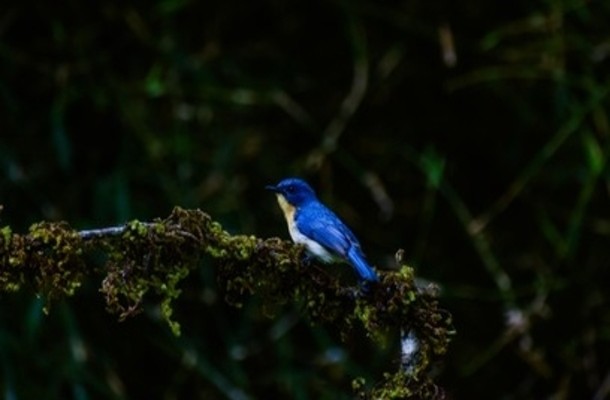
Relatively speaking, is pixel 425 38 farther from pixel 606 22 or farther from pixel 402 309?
pixel 402 309

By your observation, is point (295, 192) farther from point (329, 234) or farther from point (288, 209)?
point (329, 234)

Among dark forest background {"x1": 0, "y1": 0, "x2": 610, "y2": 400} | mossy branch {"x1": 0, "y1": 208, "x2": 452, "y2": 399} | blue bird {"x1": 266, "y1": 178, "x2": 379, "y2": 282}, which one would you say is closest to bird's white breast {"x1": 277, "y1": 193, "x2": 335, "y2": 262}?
blue bird {"x1": 266, "y1": 178, "x2": 379, "y2": 282}

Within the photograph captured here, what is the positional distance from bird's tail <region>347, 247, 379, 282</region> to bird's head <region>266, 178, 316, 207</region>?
26cm

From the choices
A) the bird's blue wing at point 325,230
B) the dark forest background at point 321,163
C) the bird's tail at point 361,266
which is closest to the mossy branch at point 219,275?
the bird's tail at point 361,266

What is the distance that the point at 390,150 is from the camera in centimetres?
388

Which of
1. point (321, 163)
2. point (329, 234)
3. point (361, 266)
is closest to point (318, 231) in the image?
point (329, 234)

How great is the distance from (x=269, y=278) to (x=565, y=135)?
197cm

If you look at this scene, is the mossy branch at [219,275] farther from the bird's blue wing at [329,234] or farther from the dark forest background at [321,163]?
the dark forest background at [321,163]

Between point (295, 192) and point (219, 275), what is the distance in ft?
1.99

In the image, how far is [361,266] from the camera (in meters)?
1.77

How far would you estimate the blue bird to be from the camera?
1.85 metres

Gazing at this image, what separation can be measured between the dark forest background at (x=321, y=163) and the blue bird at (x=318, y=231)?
127cm

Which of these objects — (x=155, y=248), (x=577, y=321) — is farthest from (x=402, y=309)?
(x=577, y=321)

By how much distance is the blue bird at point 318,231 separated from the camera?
72.8 inches
